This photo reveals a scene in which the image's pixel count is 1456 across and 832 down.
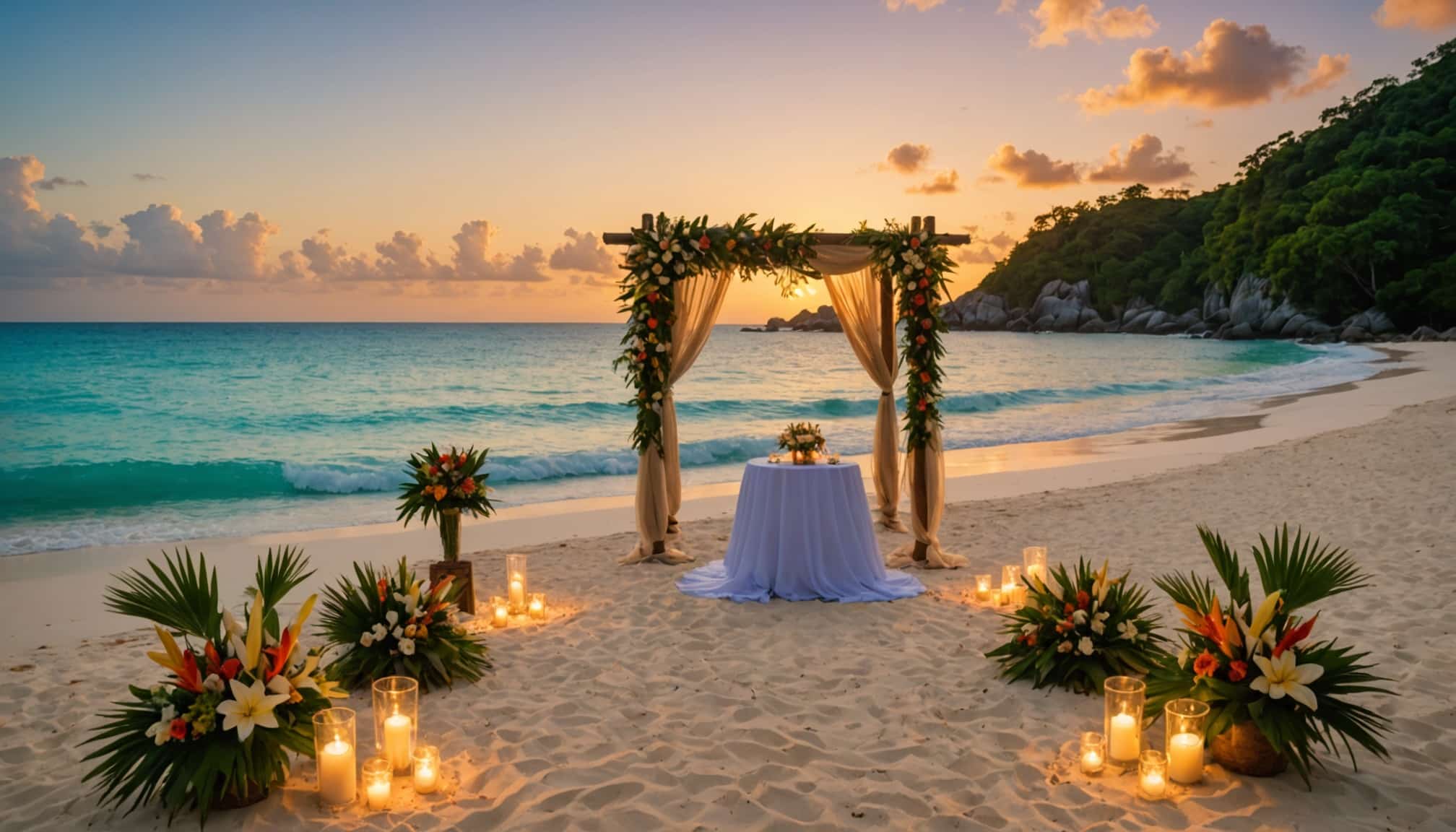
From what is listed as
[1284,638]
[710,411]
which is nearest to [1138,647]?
[1284,638]

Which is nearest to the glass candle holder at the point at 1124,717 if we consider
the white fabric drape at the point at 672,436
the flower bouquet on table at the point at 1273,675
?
the flower bouquet on table at the point at 1273,675

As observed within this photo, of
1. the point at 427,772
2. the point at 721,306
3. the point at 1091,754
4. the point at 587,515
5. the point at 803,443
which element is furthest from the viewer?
the point at 587,515

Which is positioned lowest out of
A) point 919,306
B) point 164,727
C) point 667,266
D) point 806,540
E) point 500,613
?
point 500,613

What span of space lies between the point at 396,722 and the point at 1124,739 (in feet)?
10.8

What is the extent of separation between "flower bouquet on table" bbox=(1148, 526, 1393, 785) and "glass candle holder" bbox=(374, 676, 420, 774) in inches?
138

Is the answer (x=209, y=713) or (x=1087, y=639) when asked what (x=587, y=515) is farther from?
(x=209, y=713)

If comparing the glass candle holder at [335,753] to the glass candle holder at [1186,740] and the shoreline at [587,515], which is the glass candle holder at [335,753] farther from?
the shoreline at [587,515]

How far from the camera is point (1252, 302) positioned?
5941cm

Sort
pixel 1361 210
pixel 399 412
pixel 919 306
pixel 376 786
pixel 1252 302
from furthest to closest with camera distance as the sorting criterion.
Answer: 1. pixel 1252 302
2. pixel 1361 210
3. pixel 399 412
4. pixel 919 306
5. pixel 376 786

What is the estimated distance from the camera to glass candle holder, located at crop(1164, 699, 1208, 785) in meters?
3.69

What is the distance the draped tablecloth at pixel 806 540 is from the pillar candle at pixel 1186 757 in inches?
127

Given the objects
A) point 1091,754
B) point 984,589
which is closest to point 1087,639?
point 1091,754

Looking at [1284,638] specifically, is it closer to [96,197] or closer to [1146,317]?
[96,197]

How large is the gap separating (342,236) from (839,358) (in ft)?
103
